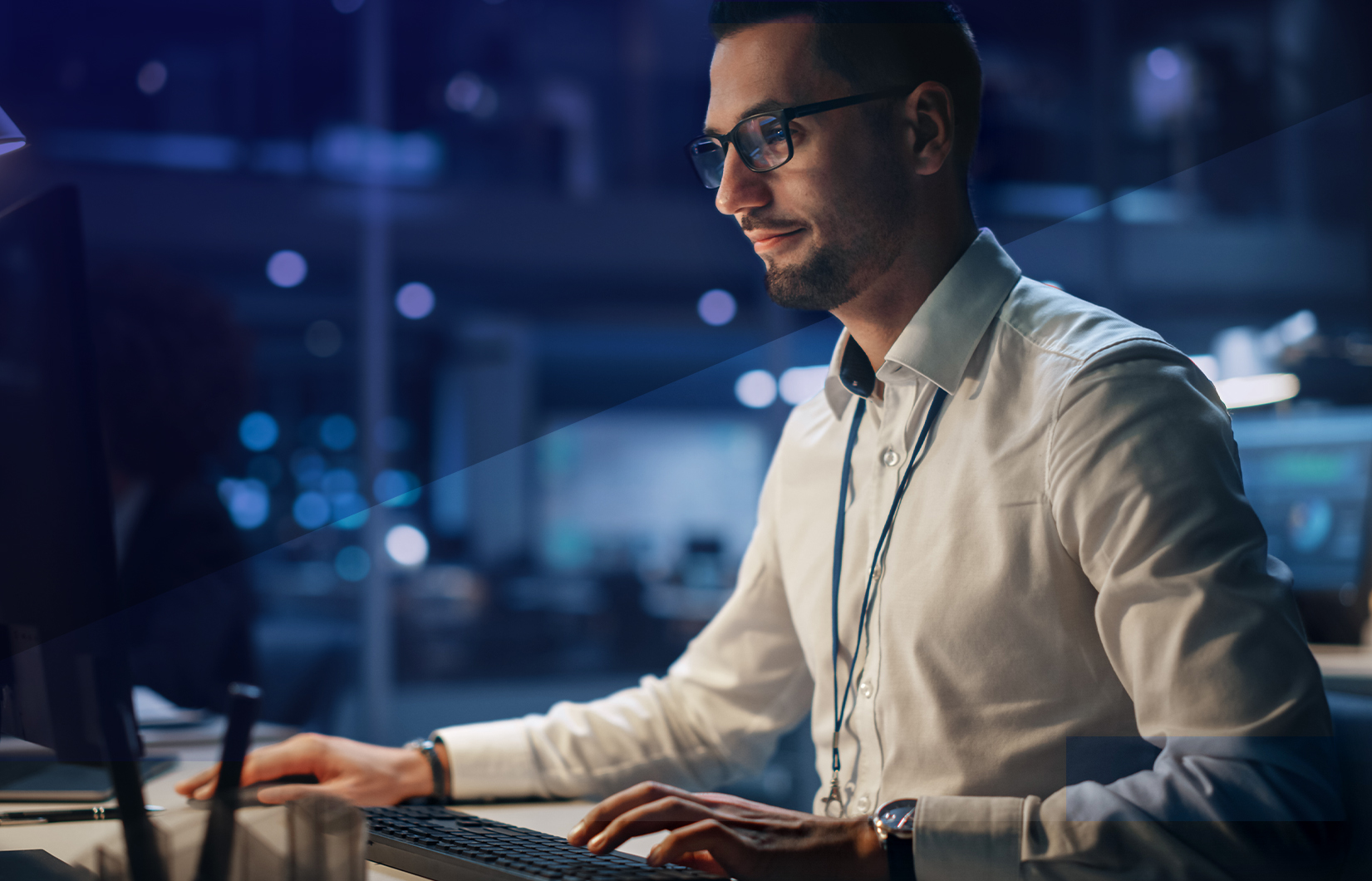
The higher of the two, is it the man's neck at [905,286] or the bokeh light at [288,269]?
the bokeh light at [288,269]

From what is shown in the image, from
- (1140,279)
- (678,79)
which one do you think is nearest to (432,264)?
(678,79)

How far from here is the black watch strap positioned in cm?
75

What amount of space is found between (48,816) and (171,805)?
106mm

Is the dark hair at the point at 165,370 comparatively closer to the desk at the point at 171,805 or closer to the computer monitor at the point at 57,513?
the desk at the point at 171,805

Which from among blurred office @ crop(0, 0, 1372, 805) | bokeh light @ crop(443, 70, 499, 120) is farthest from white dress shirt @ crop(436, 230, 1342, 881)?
bokeh light @ crop(443, 70, 499, 120)

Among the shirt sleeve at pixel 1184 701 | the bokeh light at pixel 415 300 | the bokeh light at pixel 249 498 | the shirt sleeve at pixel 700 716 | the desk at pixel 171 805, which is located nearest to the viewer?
the shirt sleeve at pixel 1184 701

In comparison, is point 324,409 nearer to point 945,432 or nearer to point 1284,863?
point 945,432

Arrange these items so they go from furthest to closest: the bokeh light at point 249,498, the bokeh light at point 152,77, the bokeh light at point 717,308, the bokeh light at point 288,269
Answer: the bokeh light at point 288,269 → the bokeh light at point 717,308 → the bokeh light at point 249,498 → the bokeh light at point 152,77

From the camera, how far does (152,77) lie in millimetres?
3295

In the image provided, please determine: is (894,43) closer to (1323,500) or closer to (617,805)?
(617,805)

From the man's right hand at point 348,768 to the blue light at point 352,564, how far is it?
9.40 feet

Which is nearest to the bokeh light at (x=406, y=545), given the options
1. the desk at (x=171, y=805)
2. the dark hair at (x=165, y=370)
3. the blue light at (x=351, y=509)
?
the blue light at (x=351, y=509)

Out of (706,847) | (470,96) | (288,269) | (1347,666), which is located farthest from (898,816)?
(470,96)

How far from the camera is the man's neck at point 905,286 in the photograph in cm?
105
